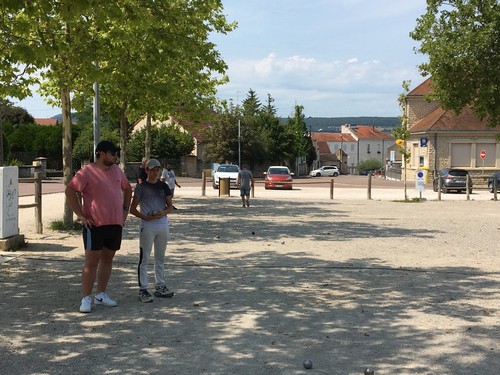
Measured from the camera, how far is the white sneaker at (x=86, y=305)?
6.49 m

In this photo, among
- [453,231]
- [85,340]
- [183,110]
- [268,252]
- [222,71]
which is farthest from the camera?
[183,110]

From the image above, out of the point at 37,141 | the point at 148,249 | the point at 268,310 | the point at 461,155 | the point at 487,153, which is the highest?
the point at 37,141

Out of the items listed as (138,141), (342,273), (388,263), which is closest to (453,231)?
(388,263)

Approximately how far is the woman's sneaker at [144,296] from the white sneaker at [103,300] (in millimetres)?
331

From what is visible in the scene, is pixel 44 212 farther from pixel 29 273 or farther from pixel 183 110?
pixel 29 273

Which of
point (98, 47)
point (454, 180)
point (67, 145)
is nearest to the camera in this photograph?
point (98, 47)

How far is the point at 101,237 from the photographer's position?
652 cm

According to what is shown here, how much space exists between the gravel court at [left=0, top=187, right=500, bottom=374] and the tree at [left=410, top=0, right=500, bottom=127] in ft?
50.7

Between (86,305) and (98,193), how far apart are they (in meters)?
1.16

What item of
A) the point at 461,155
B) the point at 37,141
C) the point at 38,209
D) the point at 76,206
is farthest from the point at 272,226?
the point at 37,141

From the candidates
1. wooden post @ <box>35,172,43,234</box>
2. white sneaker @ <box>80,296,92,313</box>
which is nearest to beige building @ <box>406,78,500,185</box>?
wooden post @ <box>35,172,43,234</box>

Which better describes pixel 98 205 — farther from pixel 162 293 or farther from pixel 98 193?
pixel 162 293

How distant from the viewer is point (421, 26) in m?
27.9

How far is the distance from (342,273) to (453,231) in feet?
22.8
